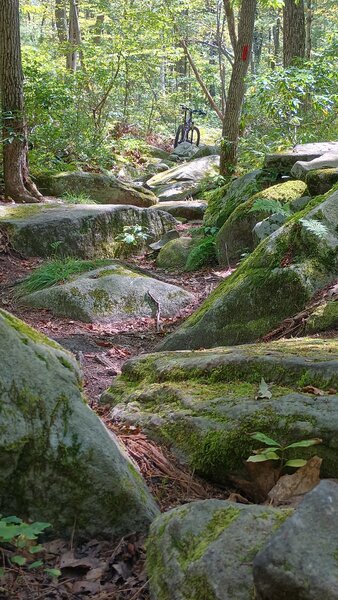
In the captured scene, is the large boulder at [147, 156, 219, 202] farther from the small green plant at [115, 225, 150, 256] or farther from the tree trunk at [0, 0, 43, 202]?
the tree trunk at [0, 0, 43, 202]

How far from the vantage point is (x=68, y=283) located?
21.8 feet

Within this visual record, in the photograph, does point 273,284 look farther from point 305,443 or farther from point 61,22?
point 61,22

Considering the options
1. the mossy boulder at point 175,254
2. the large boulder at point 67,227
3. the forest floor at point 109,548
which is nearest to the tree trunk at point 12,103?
the large boulder at point 67,227

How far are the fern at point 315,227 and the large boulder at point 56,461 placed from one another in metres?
2.72

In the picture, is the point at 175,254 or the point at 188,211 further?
the point at 188,211

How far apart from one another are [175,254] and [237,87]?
16.5 ft

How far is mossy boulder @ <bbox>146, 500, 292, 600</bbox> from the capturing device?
5.28ft

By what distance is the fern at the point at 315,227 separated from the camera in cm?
436

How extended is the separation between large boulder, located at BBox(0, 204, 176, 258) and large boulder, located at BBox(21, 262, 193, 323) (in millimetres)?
1741

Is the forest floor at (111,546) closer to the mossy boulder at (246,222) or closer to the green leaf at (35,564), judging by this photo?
the green leaf at (35,564)

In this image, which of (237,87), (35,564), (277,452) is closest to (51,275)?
(277,452)

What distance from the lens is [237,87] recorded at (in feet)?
38.9

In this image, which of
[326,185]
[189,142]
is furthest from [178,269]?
[189,142]

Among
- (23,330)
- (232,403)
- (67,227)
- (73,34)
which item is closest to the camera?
(23,330)
